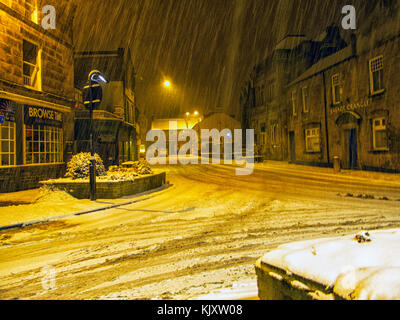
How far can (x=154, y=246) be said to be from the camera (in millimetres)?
5484

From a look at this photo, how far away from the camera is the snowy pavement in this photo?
379 centimetres

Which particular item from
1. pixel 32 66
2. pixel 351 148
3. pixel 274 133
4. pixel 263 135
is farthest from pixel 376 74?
pixel 263 135

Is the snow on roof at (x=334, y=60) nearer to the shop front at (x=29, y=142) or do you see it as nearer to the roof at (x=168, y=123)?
the shop front at (x=29, y=142)

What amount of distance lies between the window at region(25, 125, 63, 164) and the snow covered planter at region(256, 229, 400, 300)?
570 inches

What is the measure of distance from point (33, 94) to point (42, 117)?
1291 millimetres

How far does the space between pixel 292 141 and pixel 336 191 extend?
1912cm

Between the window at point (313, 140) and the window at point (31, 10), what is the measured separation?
66.4 ft

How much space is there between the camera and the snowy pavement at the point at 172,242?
12.5 ft

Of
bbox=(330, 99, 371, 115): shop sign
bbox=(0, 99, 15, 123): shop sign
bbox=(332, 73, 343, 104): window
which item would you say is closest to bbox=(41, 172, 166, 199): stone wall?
bbox=(0, 99, 15, 123): shop sign

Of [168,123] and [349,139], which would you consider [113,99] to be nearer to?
[349,139]

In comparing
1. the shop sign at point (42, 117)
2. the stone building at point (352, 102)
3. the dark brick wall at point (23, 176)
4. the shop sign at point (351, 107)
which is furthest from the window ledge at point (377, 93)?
the dark brick wall at point (23, 176)

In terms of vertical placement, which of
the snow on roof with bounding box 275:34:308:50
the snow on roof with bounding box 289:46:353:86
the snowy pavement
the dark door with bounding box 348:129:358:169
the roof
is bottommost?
the snowy pavement

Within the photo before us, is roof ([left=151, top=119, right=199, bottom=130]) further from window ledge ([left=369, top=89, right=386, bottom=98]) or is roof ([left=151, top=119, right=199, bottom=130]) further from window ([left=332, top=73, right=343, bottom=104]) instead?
window ledge ([left=369, top=89, right=386, bottom=98])
